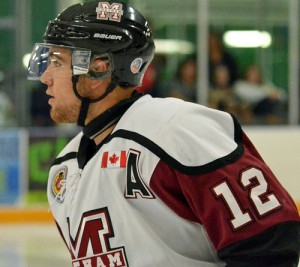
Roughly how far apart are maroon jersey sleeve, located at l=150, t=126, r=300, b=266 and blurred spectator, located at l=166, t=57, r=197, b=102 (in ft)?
20.4

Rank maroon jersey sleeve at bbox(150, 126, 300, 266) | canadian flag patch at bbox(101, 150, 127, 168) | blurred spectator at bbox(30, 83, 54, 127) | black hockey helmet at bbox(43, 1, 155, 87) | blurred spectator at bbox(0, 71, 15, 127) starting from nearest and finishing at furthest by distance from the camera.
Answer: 1. maroon jersey sleeve at bbox(150, 126, 300, 266)
2. canadian flag patch at bbox(101, 150, 127, 168)
3. black hockey helmet at bbox(43, 1, 155, 87)
4. blurred spectator at bbox(30, 83, 54, 127)
5. blurred spectator at bbox(0, 71, 15, 127)

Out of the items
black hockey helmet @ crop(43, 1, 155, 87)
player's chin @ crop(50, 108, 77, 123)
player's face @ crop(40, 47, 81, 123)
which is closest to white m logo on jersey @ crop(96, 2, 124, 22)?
black hockey helmet @ crop(43, 1, 155, 87)

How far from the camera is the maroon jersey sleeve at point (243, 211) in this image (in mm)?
1639

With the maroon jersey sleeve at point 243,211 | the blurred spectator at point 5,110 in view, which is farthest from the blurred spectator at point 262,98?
the maroon jersey sleeve at point 243,211

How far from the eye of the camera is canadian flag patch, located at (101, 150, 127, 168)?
1.77m

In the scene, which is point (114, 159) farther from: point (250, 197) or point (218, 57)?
point (218, 57)

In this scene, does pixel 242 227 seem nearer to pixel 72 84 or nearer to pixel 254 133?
pixel 72 84

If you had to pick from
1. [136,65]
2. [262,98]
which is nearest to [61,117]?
[136,65]

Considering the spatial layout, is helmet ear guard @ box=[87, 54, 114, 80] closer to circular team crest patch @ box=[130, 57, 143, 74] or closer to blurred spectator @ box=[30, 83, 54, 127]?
circular team crest patch @ box=[130, 57, 143, 74]

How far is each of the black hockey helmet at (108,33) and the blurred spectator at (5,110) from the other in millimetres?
6075

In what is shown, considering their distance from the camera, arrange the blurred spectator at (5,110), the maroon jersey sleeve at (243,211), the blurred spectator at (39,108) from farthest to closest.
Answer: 1. the blurred spectator at (5,110)
2. the blurred spectator at (39,108)
3. the maroon jersey sleeve at (243,211)

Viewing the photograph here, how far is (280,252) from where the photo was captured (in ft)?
5.36

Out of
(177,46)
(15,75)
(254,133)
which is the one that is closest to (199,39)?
(177,46)

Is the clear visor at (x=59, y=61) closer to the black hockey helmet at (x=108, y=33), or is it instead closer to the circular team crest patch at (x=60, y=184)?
the black hockey helmet at (x=108, y=33)
